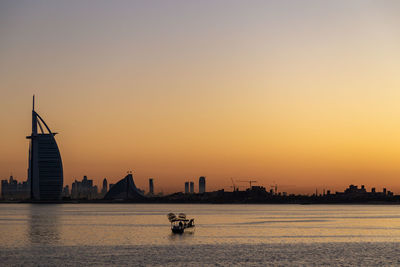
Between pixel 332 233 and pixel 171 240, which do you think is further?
pixel 332 233

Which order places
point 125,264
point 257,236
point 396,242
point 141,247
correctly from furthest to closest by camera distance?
point 257,236
point 396,242
point 141,247
point 125,264

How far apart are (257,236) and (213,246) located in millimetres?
26282

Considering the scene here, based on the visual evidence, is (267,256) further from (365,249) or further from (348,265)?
(365,249)

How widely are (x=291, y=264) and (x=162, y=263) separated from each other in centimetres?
1704

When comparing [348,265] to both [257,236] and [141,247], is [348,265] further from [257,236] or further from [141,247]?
[257,236]

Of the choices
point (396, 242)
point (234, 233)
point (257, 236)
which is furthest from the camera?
point (234, 233)

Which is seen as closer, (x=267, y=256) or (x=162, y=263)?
(x=162, y=263)

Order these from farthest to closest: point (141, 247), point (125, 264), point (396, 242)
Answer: point (396, 242) → point (141, 247) → point (125, 264)

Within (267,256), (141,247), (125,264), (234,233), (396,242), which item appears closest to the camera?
(125,264)

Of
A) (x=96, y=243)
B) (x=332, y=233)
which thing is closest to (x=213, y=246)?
(x=96, y=243)

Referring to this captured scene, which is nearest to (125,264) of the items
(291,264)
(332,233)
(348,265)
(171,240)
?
(291,264)

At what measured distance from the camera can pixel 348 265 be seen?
80.2 metres

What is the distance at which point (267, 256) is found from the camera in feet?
A: 292

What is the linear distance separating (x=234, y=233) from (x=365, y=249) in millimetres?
40367
